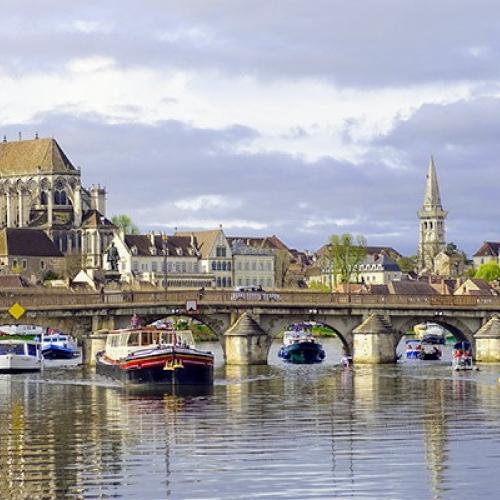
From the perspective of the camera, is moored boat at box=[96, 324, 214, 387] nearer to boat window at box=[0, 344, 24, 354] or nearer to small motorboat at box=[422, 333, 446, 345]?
boat window at box=[0, 344, 24, 354]

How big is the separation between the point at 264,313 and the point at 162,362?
39.5 meters

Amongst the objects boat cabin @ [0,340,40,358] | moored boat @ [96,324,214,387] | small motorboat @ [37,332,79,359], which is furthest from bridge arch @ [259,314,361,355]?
moored boat @ [96,324,214,387]

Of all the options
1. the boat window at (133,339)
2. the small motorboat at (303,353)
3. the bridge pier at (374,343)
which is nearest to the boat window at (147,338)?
the boat window at (133,339)

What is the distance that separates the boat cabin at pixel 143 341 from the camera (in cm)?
8725

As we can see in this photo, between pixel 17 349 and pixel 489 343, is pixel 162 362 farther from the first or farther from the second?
pixel 489 343

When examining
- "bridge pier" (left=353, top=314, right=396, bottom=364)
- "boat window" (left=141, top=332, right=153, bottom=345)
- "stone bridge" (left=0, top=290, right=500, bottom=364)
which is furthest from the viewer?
"bridge pier" (left=353, top=314, right=396, bottom=364)

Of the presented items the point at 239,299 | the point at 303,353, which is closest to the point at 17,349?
the point at 239,299

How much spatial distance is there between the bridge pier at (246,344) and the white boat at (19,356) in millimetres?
14035

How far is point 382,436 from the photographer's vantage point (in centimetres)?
6019

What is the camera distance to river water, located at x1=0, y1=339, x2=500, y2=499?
47.4m

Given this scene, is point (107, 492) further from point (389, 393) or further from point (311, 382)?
point (311, 382)

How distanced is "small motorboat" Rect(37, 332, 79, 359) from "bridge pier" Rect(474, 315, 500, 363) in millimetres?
38130

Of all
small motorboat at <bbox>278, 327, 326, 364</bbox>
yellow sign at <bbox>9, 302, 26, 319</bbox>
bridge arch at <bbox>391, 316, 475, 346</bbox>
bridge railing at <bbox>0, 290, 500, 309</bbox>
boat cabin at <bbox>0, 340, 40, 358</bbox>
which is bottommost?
small motorboat at <bbox>278, 327, 326, 364</bbox>

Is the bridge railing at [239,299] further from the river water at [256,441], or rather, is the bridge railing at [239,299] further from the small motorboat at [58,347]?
the river water at [256,441]
